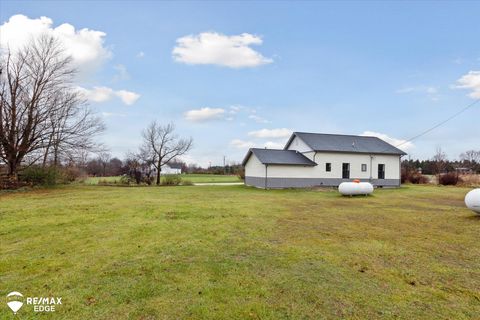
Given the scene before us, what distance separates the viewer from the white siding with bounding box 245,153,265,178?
23.2 metres

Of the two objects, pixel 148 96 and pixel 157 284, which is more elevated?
pixel 148 96

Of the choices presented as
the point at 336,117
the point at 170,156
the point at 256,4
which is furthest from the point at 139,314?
the point at 170,156

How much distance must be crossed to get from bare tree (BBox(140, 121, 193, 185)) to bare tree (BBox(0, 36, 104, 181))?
9.10 metres

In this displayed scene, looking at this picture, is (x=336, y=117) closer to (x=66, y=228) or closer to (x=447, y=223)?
(x=447, y=223)

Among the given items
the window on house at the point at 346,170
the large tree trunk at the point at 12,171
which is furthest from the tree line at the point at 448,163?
the large tree trunk at the point at 12,171

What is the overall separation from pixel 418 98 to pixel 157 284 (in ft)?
71.3

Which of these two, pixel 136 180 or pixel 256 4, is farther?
pixel 136 180

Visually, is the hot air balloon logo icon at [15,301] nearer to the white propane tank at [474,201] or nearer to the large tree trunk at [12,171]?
the white propane tank at [474,201]

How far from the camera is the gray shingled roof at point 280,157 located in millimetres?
22750

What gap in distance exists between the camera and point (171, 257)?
16.7 feet

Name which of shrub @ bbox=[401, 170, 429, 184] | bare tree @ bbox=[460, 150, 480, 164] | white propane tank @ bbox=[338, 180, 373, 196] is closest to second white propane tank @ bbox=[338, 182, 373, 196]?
white propane tank @ bbox=[338, 180, 373, 196]

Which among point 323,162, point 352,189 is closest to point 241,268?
point 352,189

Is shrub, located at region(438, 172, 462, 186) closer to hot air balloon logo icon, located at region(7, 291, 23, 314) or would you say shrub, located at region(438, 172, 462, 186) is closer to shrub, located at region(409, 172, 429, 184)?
shrub, located at region(409, 172, 429, 184)

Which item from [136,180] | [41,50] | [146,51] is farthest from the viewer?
[136,180]
